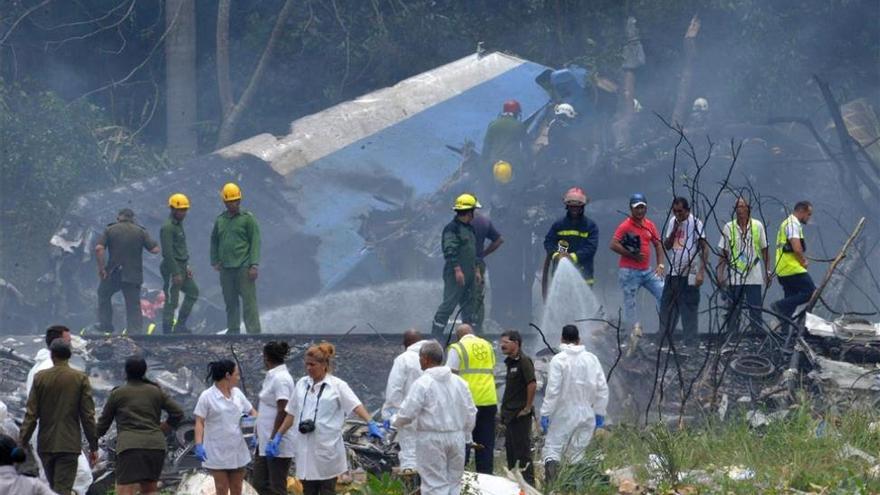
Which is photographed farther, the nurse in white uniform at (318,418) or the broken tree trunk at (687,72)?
the broken tree trunk at (687,72)

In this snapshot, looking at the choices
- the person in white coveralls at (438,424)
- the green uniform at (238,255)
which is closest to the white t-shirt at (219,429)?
the person in white coveralls at (438,424)

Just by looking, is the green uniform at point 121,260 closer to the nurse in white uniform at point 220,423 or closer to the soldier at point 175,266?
the soldier at point 175,266

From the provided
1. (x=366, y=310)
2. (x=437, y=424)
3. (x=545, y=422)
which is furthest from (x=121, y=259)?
(x=437, y=424)

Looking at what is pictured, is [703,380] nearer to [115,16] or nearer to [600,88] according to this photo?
[600,88]

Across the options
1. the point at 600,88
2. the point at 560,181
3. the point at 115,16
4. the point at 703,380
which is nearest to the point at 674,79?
the point at 600,88

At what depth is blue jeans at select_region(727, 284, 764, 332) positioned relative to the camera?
12.8 metres

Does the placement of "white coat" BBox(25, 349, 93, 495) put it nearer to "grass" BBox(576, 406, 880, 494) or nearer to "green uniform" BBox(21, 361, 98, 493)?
"green uniform" BBox(21, 361, 98, 493)

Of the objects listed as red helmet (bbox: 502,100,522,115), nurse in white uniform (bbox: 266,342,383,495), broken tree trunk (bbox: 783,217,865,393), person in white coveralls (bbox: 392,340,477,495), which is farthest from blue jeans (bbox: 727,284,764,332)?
red helmet (bbox: 502,100,522,115)

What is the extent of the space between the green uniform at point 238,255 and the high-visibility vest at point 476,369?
4.76 metres

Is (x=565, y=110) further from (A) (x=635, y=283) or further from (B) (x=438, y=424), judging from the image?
(B) (x=438, y=424)

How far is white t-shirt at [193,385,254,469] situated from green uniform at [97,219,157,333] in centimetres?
593

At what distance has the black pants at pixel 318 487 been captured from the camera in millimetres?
9430

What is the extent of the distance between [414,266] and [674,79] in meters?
6.58

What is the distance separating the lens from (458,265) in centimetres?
1467
